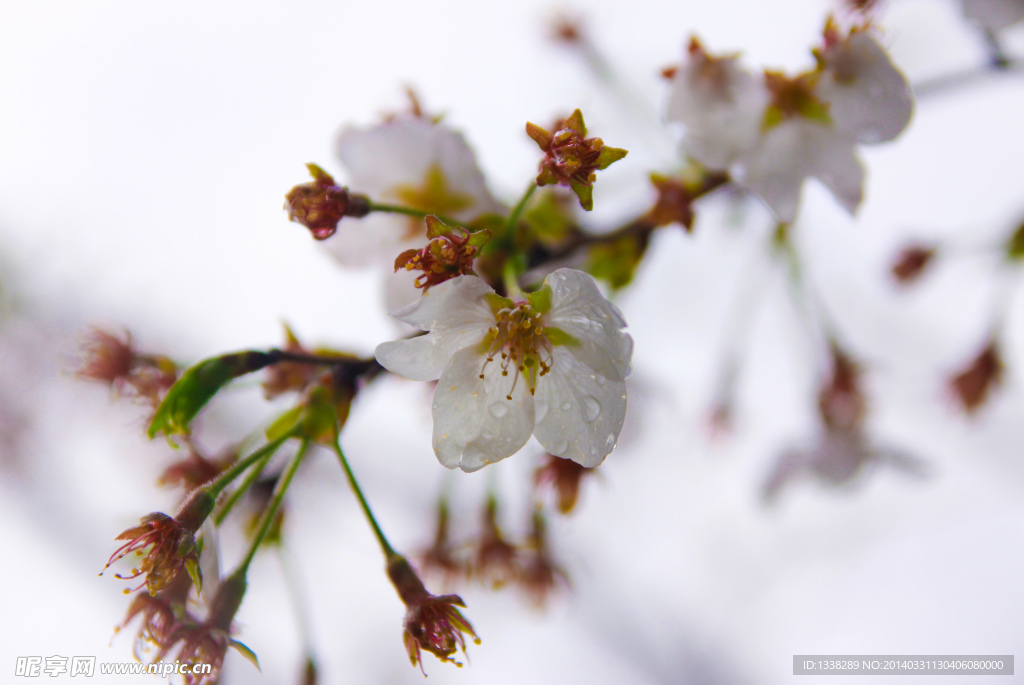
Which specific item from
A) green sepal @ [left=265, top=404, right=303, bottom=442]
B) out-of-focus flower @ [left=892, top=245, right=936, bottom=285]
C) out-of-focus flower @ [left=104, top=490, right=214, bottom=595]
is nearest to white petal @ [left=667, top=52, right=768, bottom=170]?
green sepal @ [left=265, top=404, right=303, bottom=442]

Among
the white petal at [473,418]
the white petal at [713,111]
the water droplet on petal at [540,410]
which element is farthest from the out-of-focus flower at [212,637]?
the white petal at [713,111]

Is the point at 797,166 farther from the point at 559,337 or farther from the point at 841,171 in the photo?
the point at 559,337

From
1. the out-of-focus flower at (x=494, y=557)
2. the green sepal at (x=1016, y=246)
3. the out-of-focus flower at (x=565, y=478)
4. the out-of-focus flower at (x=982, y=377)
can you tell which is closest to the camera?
the out-of-focus flower at (x=565, y=478)

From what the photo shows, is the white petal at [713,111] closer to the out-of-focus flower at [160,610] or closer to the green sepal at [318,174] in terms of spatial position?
the green sepal at [318,174]

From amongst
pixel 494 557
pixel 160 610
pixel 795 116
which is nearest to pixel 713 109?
pixel 795 116

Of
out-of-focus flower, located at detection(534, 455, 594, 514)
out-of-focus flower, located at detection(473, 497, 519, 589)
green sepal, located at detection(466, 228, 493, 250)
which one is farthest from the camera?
out-of-focus flower, located at detection(473, 497, 519, 589)

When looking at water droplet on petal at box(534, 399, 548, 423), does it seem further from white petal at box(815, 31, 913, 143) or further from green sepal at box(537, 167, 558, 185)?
white petal at box(815, 31, 913, 143)
